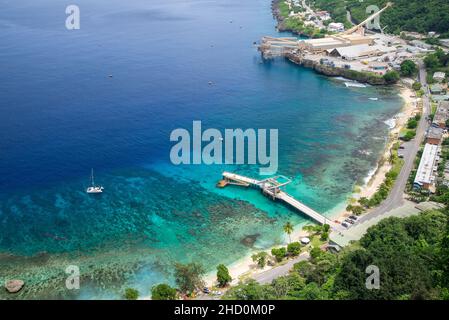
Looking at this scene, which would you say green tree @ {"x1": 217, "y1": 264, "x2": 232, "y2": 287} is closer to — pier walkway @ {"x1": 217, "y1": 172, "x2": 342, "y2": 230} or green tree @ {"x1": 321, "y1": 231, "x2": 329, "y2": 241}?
green tree @ {"x1": 321, "y1": 231, "x2": 329, "y2": 241}

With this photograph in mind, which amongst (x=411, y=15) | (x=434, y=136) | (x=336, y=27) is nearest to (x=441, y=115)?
(x=434, y=136)

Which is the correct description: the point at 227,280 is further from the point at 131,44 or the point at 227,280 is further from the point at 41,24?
the point at 41,24

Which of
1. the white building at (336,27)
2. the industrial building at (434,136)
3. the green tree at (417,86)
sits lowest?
the industrial building at (434,136)

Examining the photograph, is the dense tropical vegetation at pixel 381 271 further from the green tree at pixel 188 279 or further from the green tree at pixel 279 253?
the green tree at pixel 188 279

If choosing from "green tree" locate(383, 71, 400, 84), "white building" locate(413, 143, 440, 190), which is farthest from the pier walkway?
"green tree" locate(383, 71, 400, 84)

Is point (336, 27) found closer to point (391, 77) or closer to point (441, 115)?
point (391, 77)

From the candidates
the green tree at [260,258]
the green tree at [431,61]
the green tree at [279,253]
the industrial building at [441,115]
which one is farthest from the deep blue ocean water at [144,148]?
the green tree at [431,61]

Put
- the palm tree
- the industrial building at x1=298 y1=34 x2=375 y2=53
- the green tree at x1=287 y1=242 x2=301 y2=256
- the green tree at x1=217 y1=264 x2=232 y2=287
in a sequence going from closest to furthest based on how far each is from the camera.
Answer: the green tree at x1=217 y1=264 x2=232 y2=287 < the green tree at x1=287 y1=242 x2=301 y2=256 < the palm tree < the industrial building at x1=298 y1=34 x2=375 y2=53
